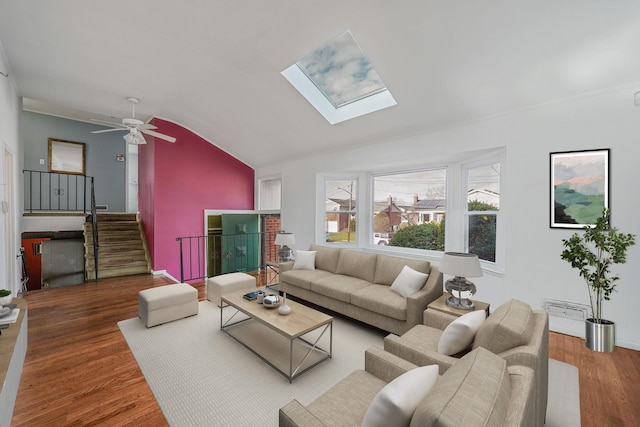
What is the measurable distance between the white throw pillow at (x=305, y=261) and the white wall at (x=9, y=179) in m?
3.56

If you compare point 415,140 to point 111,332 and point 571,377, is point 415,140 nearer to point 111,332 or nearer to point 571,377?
point 571,377

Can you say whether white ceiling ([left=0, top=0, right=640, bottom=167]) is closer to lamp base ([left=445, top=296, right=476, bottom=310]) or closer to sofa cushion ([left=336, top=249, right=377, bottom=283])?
sofa cushion ([left=336, top=249, right=377, bottom=283])

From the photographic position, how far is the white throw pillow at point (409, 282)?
9.62ft

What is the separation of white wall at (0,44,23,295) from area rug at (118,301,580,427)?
203cm

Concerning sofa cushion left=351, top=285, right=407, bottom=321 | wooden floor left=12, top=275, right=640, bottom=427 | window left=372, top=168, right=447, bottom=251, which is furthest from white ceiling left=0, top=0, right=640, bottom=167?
wooden floor left=12, top=275, right=640, bottom=427

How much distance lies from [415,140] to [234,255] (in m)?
4.76

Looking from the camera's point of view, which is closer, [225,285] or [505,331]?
[505,331]

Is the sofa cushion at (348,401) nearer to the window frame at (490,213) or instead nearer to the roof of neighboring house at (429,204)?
the window frame at (490,213)

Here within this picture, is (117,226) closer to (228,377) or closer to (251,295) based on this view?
(251,295)

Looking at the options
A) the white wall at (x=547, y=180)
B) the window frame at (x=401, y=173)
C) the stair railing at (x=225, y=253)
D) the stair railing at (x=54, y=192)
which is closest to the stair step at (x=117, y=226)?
Answer: the stair railing at (x=54, y=192)

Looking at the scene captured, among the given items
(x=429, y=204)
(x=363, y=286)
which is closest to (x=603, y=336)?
(x=363, y=286)

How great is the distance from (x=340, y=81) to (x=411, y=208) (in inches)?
92.7

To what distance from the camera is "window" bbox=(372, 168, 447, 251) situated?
4.27 metres

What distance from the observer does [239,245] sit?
255 inches
